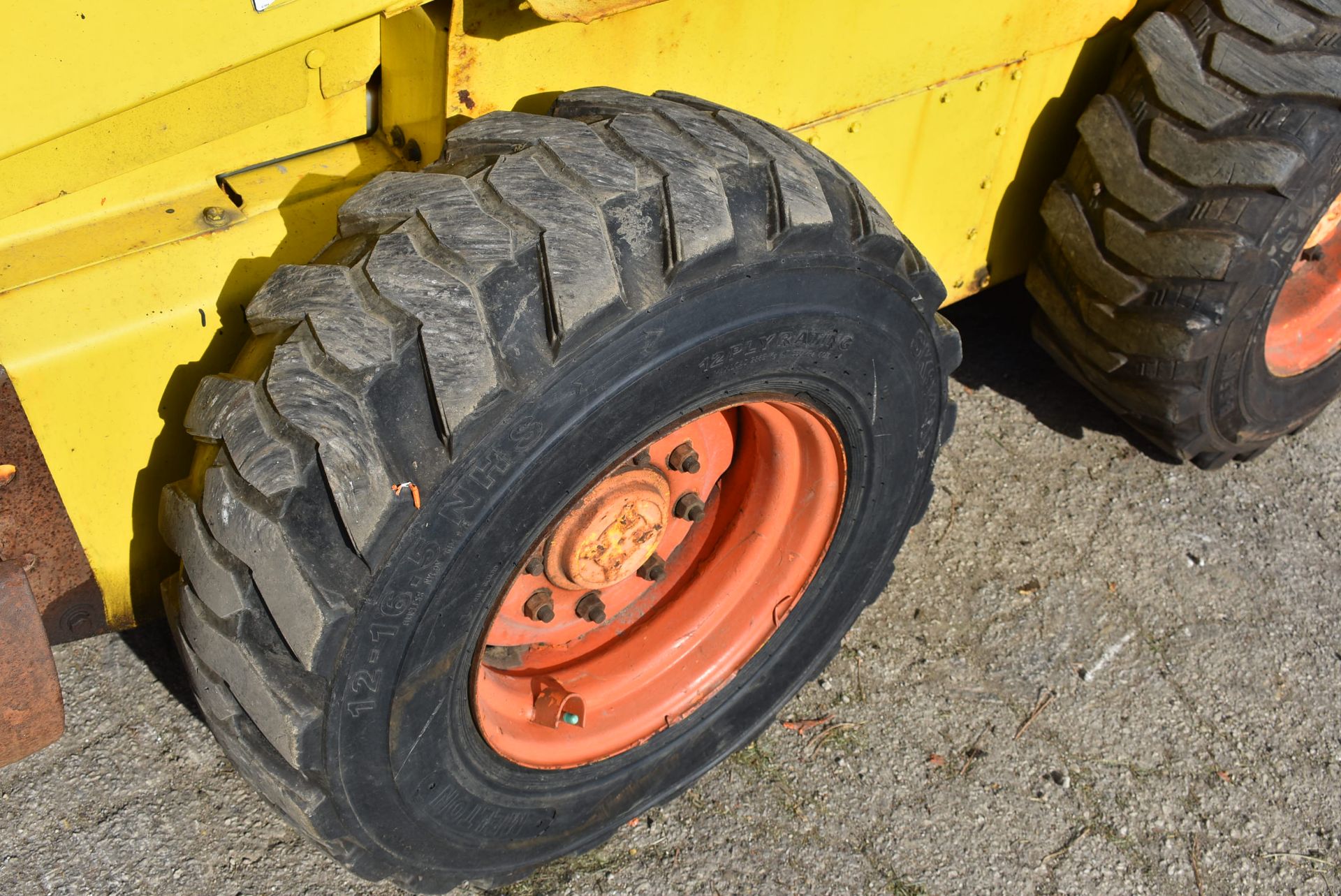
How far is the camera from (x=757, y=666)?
7.47 feet

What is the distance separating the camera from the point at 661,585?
2352 mm

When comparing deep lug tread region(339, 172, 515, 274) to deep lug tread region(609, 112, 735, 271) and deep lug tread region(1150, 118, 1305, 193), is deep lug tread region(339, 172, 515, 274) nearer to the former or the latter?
deep lug tread region(609, 112, 735, 271)

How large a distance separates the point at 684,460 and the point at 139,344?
0.91 metres

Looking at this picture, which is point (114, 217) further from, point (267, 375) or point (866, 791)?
point (866, 791)

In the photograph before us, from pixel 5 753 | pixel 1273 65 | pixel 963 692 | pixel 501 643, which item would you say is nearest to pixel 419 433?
pixel 501 643

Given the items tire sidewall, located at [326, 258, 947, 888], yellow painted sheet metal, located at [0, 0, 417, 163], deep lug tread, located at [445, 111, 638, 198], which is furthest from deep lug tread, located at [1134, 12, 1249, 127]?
yellow painted sheet metal, located at [0, 0, 417, 163]

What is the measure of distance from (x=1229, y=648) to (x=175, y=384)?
2.36m

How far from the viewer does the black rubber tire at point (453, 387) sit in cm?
147

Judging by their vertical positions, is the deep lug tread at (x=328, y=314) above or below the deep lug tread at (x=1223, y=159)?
above

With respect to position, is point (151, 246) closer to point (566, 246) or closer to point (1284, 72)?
point (566, 246)

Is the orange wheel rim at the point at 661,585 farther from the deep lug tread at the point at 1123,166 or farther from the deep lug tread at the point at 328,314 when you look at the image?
the deep lug tread at the point at 1123,166

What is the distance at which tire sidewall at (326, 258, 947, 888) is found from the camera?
1.56 meters

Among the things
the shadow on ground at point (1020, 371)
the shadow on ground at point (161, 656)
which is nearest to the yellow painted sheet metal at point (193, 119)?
the shadow on ground at point (161, 656)

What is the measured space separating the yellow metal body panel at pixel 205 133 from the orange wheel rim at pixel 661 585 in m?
0.58
